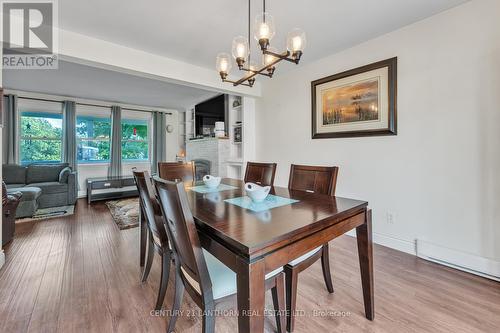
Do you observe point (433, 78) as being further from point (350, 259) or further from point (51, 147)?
point (51, 147)

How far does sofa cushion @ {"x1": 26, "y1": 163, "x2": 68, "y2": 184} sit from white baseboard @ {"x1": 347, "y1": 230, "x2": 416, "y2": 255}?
5.66 m

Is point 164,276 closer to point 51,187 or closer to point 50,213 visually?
point 50,213

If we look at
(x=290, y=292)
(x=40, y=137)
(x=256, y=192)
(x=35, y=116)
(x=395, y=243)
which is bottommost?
(x=395, y=243)

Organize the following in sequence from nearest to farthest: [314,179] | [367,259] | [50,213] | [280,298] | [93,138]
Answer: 1. [280,298]
2. [367,259]
3. [314,179]
4. [50,213]
5. [93,138]

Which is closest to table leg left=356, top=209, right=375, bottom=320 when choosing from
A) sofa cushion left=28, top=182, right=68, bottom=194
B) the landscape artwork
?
the landscape artwork

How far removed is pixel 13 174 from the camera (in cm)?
411

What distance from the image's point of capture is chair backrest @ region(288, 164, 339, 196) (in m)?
1.72

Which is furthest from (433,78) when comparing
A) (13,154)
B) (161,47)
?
(13,154)

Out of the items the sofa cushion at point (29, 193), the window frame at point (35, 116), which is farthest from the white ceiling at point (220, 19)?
the window frame at point (35, 116)

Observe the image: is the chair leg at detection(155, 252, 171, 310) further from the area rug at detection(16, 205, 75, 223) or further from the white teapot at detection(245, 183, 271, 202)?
the area rug at detection(16, 205, 75, 223)

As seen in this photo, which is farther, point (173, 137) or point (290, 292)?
point (173, 137)

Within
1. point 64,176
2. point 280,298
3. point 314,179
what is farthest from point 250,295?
point 64,176

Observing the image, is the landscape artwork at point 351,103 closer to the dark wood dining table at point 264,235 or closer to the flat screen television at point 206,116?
the dark wood dining table at point 264,235

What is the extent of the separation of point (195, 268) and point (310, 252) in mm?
750
